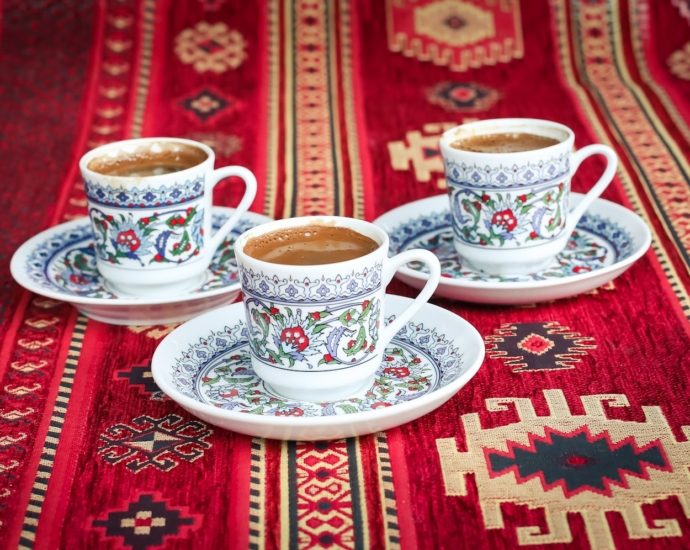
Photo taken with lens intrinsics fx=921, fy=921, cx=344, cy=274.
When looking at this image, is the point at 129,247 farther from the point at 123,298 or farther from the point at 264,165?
the point at 264,165

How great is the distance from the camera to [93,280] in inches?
52.0

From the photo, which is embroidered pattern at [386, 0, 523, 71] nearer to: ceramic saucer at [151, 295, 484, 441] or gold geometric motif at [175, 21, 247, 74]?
gold geometric motif at [175, 21, 247, 74]

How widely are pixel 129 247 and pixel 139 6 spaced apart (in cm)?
119

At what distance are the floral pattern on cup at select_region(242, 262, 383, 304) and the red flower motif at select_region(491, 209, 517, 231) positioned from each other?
1.16ft

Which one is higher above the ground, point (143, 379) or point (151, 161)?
Answer: point (151, 161)

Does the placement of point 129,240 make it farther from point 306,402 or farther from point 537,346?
point 537,346

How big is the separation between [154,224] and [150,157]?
155 mm

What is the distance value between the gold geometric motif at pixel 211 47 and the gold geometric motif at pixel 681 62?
3.31 ft

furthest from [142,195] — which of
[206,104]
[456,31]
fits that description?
[456,31]

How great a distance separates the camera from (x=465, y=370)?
3.16 feet

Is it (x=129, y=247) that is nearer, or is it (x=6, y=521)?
(x=6, y=521)

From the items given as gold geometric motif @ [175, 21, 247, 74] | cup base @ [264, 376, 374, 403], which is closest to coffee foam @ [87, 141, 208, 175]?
cup base @ [264, 376, 374, 403]

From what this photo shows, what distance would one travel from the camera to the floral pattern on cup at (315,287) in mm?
921

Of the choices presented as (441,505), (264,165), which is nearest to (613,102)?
(264,165)
